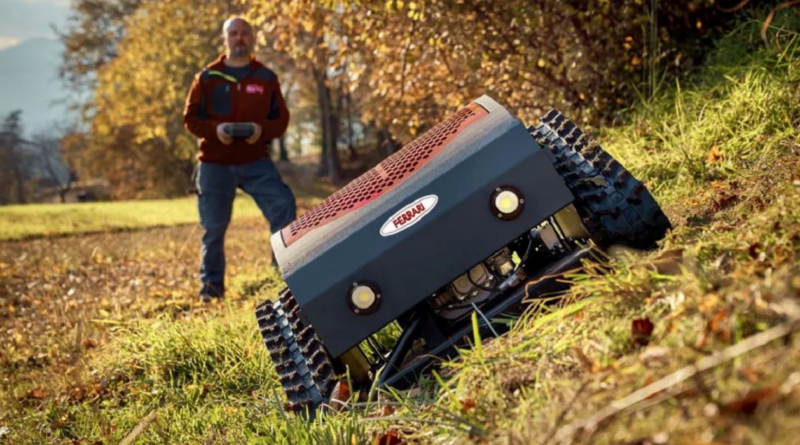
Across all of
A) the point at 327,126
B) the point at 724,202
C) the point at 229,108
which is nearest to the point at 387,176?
the point at 724,202

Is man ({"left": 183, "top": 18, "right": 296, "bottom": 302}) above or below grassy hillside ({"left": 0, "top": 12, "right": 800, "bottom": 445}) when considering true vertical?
above

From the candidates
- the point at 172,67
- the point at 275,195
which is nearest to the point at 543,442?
the point at 275,195

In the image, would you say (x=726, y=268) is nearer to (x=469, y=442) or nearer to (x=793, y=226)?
(x=793, y=226)

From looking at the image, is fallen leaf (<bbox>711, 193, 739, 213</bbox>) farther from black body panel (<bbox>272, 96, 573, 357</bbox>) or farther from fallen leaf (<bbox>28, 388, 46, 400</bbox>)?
fallen leaf (<bbox>28, 388, 46, 400</bbox>)

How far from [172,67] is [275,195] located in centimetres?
2020

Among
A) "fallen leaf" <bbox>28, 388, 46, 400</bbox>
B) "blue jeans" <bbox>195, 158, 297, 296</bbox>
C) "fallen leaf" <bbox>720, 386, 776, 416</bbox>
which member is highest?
"blue jeans" <bbox>195, 158, 297, 296</bbox>

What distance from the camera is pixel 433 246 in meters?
2.77

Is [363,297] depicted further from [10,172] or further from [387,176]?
[10,172]

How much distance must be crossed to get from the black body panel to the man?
3401 millimetres

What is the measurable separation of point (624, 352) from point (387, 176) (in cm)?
134

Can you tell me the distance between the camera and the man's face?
6.20 metres

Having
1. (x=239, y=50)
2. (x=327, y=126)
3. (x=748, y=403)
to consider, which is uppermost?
(x=327, y=126)

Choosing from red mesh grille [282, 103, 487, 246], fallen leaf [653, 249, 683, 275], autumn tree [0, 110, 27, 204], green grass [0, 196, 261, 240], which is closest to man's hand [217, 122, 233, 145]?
red mesh grille [282, 103, 487, 246]

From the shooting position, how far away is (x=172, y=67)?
81.8 ft
